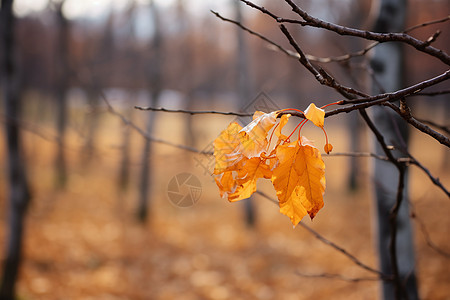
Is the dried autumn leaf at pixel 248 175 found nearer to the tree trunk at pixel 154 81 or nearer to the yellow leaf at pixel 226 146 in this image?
the yellow leaf at pixel 226 146

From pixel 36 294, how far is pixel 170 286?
1798 mm

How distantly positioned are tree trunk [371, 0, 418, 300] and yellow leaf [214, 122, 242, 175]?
4.83 ft

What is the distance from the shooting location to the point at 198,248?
6.21 m

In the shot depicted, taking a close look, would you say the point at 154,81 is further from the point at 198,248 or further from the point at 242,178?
the point at 242,178

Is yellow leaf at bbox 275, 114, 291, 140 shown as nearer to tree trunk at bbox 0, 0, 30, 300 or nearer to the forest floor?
the forest floor

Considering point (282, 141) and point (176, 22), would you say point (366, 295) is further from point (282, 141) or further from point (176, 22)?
point (176, 22)

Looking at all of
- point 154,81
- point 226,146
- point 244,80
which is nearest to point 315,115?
point 226,146

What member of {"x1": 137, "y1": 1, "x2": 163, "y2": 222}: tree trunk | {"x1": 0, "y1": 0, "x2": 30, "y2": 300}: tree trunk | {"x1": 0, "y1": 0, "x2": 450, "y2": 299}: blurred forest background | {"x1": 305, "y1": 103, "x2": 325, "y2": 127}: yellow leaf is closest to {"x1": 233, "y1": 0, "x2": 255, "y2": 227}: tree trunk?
{"x1": 0, "y1": 0, "x2": 450, "y2": 299}: blurred forest background

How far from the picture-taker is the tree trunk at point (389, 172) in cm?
191

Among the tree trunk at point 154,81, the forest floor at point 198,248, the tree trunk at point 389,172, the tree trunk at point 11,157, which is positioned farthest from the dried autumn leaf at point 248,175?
the tree trunk at point 154,81

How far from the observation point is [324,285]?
4.54 m

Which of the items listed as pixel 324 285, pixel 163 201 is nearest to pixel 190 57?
pixel 163 201

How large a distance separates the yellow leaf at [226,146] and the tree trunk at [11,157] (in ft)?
12.6

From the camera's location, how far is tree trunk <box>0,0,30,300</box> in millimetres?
3814
